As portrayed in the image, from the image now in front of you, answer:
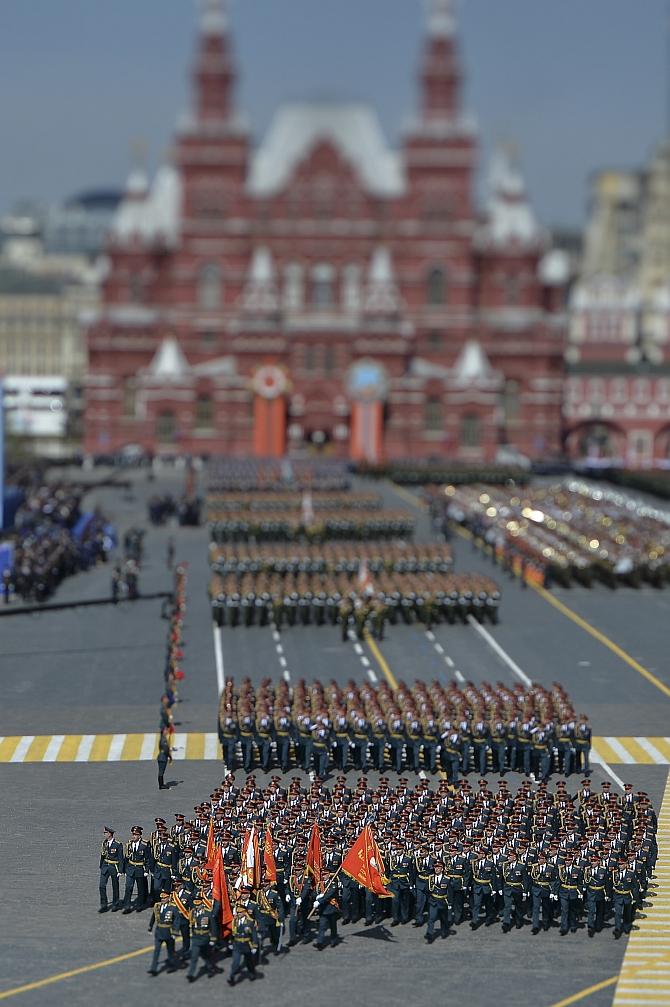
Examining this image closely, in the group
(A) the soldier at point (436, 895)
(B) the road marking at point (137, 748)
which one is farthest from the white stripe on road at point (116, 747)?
(A) the soldier at point (436, 895)

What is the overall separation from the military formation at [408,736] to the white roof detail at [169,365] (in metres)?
94.0

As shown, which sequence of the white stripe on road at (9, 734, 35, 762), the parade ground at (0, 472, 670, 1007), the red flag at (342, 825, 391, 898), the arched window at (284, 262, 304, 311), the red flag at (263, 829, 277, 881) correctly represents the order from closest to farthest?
1. the parade ground at (0, 472, 670, 1007)
2. the red flag at (263, 829, 277, 881)
3. the red flag at (342, 825, 391, 898)
4. the white stripe on road at (9, 734, 35, 762)
5. the arched window at (284, 262, 304, 311)

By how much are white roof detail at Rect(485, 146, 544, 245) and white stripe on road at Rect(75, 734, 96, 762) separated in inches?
3935

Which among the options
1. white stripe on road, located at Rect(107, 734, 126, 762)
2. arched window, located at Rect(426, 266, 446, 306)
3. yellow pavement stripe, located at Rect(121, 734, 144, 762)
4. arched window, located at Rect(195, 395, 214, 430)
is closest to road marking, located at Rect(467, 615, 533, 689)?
yellow pavement stripe, located at Rect(121, 734, 144, 762)

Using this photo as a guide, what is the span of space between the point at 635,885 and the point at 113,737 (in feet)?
52.2

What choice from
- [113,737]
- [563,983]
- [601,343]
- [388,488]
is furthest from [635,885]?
[601,343]

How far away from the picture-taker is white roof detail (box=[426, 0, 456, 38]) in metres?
134

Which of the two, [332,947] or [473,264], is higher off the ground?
[473,264]

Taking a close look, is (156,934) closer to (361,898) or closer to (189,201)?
(361,898)

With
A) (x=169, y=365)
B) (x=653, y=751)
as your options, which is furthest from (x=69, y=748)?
(x=169, y=365)

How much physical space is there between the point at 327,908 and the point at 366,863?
878 mm

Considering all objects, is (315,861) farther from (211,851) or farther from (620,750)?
(620,750)

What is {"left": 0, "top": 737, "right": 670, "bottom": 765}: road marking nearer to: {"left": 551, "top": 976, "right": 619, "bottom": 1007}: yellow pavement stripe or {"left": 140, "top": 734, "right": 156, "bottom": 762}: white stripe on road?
{"left": 140, "top": 734, "right": 156, "bottom": 762}: white stripe on road

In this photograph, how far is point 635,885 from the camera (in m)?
29.7
